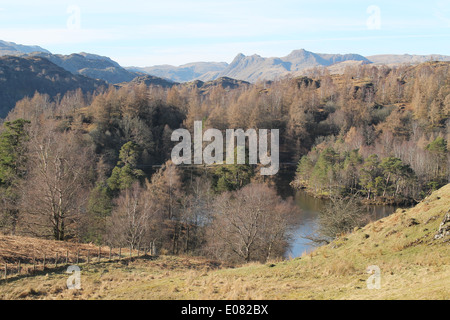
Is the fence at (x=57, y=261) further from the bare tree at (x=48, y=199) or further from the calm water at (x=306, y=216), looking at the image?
the calm water at (x=306, y=216)

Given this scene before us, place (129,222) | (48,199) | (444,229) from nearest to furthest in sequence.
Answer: (444,229)
(48,199)
(129,222)

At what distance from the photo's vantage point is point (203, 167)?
6406 centimetres

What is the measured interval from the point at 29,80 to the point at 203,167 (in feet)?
441

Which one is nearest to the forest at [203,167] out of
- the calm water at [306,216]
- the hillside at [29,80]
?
the calm water at [306,216]

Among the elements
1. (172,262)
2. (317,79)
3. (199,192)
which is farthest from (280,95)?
(172,262)

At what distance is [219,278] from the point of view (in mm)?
13000

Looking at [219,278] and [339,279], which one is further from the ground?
[339,279]

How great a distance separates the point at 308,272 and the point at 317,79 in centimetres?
14929

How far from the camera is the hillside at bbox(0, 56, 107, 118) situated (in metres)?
138

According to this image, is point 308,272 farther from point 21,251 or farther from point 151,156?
point 151,156

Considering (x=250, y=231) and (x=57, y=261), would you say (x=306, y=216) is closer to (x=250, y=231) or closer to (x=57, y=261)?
(x=250, y=231)

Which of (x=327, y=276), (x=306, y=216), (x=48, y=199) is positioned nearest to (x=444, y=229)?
(x=327, y=276)

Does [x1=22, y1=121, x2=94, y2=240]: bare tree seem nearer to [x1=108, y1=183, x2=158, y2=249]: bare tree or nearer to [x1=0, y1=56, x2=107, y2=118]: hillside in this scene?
[x1=108, y1=183, x2=158, y2=249]: bare tree

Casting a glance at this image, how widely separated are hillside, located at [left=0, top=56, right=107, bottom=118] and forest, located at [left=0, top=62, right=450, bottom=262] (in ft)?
179
